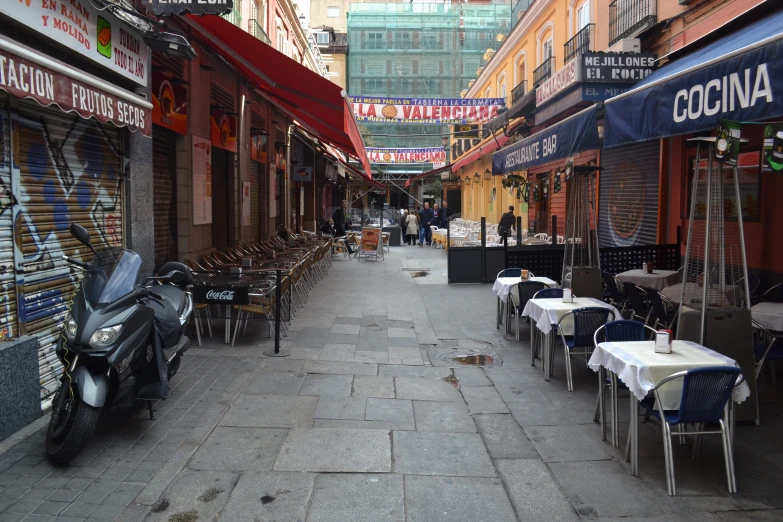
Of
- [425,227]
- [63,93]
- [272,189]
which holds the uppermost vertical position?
[63,93]

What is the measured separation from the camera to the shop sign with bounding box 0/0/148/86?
5177 millimetres

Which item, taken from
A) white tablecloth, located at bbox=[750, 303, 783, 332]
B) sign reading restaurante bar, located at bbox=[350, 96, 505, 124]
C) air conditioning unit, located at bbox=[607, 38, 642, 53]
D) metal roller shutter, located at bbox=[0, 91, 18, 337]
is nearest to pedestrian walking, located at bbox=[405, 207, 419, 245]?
sign reading restaurante bar, located at bbox=[350, 96, 505, 124]

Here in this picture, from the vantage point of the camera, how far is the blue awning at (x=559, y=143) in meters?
7.54

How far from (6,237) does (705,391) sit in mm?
5291

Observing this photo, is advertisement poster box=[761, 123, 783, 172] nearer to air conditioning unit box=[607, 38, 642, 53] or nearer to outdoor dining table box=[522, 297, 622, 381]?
outdoor dining table box=[522, 297, 622, 381]

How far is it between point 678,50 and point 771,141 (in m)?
6.16

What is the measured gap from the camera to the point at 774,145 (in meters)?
5.00

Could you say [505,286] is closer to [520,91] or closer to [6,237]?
[6,237]

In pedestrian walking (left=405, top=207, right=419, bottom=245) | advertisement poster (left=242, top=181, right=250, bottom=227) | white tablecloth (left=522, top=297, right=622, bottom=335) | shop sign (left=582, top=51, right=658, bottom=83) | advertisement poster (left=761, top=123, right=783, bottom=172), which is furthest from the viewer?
pedestrian walking (left=405, top=207, right=419, bottom=245)

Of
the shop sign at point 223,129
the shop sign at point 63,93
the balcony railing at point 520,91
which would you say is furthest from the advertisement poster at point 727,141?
the balcony railing at point 520,91

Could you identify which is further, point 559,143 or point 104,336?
point 559,143

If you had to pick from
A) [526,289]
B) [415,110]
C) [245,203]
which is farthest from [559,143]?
[415,110]

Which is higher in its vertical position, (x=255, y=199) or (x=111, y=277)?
(x=255, y=199)

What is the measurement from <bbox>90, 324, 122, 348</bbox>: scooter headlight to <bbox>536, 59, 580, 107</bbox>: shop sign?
8.51m
